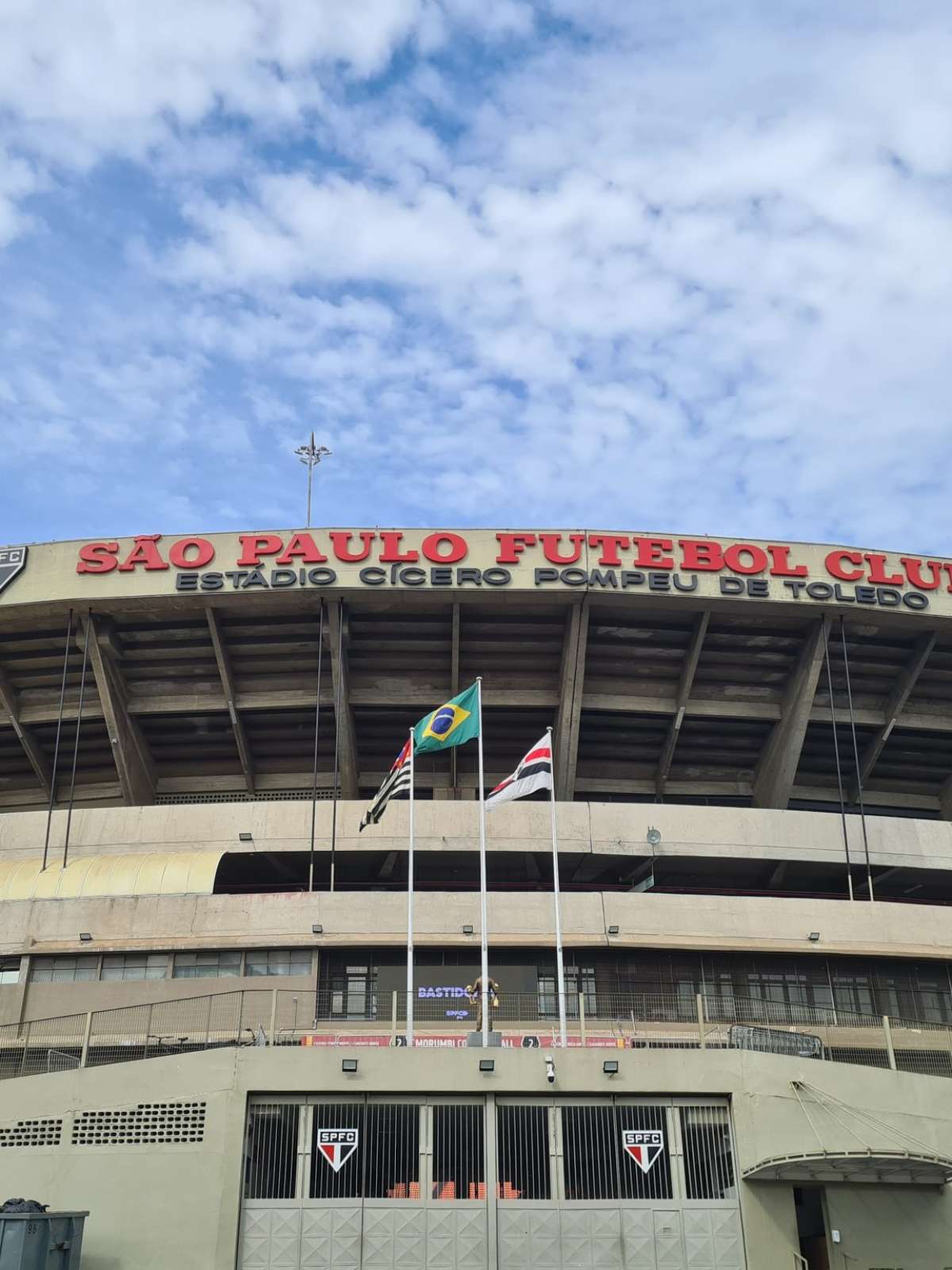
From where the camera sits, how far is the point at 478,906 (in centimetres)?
3650

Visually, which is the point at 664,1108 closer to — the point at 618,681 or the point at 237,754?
the point at 618,681

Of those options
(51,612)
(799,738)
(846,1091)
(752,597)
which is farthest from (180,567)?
(846,1091)

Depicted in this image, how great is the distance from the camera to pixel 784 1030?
25.4 m

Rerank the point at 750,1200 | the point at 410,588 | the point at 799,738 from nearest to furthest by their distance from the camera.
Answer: the point at 750,1200 → the point at 410,588 → the point at 799,738

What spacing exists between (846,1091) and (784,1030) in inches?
82.9

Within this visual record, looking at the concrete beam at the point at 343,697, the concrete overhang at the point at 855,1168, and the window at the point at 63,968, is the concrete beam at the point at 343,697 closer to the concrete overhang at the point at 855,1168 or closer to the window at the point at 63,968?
the window at the point at 63,968

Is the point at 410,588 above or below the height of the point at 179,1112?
above

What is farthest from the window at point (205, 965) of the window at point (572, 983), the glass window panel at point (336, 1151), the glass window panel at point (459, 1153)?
the glass window panel at point (459, 1153)

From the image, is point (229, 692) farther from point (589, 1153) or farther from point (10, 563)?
point (589, 1153)

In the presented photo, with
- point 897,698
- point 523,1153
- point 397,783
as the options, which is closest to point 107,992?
point 397,783

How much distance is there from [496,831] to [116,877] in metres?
12.1

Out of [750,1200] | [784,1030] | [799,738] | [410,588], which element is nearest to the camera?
[750,1200]

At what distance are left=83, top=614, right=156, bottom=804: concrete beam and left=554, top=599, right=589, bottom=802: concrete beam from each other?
51.9 feet

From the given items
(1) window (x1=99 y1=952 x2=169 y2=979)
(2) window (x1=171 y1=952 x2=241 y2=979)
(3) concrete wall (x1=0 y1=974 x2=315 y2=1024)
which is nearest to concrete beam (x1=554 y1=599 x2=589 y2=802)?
(3) concrete wall (x1=0 y1=974 x2=315 y2=1024)
